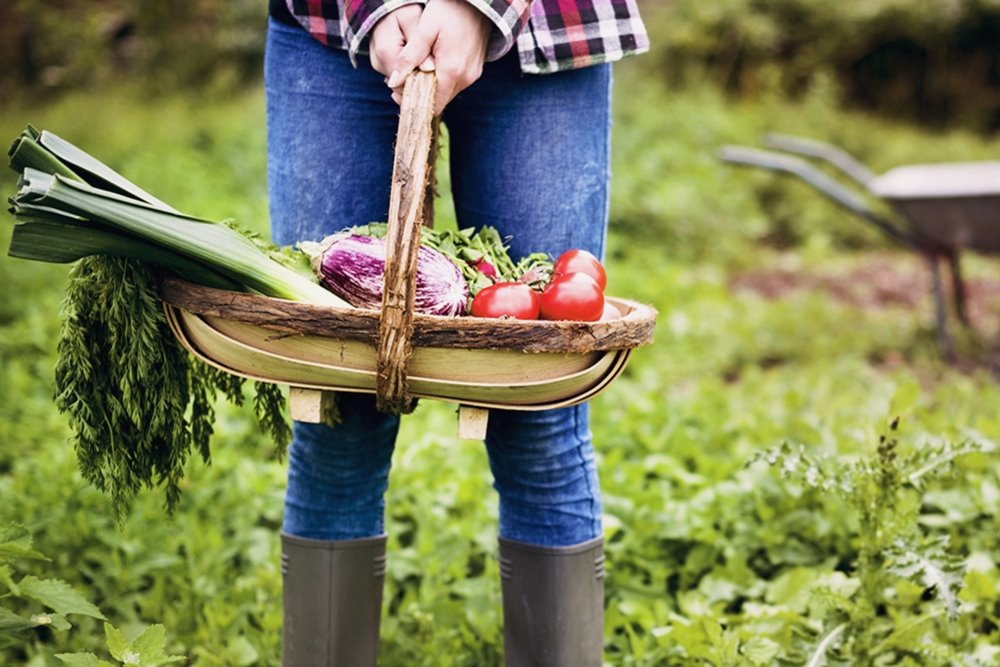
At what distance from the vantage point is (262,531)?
2.55 metres

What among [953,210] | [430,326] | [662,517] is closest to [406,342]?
[430,326]

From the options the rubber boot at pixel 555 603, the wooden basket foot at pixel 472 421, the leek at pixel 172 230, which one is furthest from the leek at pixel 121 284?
the rubber boot at pixel 555 603

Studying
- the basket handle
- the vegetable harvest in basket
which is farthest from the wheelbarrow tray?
the basket handle

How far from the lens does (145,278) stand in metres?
1.46

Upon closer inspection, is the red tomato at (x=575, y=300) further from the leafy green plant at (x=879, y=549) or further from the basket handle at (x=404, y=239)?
the leafy green plant at (x=879, y=549)

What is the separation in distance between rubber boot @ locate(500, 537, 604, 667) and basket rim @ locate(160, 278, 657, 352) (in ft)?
1.75

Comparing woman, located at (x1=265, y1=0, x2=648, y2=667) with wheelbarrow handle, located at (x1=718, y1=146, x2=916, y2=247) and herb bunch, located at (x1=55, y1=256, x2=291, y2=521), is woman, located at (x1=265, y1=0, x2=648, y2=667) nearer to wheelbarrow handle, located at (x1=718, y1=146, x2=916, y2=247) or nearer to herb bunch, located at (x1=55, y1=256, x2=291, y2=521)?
herb bunch, located at (x1=55, y1=256, x2=291, y2=521)

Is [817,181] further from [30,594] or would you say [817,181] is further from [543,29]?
[30,594]

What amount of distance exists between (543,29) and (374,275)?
46 cm

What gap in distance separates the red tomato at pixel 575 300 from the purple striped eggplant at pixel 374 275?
143 mm

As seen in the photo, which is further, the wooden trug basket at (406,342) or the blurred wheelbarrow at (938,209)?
the blurred wheelbarrow at (938,209)

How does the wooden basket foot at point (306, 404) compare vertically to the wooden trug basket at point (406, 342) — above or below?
below

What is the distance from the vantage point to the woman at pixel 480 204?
1.59m

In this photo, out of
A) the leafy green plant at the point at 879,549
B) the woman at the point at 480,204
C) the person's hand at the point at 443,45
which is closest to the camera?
the person's hand at the point at 443,45
